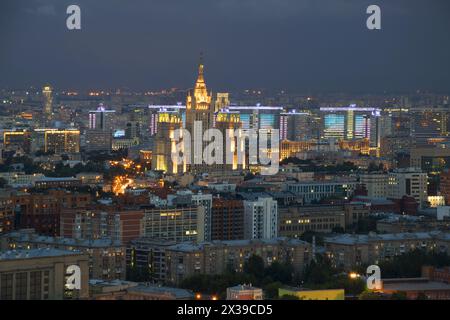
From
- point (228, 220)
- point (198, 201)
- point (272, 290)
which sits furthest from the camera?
point (198, 201)

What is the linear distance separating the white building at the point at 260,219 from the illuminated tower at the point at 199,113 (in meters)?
9.54

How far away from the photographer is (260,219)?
858 inches

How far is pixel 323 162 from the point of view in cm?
3625

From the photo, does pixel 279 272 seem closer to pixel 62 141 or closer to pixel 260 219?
pixel 260 219

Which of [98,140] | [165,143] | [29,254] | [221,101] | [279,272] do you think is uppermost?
[221,101]

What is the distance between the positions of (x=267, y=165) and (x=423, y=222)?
12.3 m

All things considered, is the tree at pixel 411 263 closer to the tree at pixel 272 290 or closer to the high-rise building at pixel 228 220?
the tree at pixel 272 290

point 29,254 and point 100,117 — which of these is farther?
point 100,117

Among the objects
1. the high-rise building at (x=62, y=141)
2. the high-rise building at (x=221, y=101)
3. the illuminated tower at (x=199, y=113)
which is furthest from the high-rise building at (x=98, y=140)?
the illuminated tower at (x=199, y=113)

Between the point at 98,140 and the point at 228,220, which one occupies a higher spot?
the point at 98,140

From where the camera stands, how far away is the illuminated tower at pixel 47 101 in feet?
154

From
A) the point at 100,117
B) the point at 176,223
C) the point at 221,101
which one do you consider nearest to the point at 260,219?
the point at 176,223

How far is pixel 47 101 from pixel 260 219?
94.1 feet

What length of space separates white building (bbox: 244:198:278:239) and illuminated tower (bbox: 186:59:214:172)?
9.54 metres
